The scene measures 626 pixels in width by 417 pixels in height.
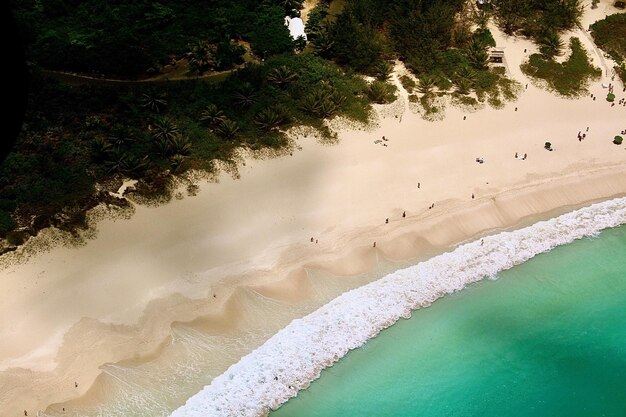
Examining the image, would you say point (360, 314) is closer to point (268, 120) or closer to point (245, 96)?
point (268, 120)

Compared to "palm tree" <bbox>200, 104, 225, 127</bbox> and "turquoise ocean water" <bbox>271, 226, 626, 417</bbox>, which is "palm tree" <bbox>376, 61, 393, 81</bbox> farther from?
"turquoise ocean water" <bbox>271, 226, 626, 417</bbox>

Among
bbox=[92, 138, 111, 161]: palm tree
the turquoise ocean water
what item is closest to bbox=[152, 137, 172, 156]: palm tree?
bbox=[92, 138, 111, 161]: palm tree

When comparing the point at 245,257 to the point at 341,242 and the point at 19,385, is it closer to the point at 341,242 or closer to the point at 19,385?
the point at 341,242

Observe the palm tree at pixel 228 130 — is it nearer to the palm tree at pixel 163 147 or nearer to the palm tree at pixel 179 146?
the palm tree at pixel 179 146

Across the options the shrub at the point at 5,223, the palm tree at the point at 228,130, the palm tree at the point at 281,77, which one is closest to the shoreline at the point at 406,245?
the shrub at the point at 5,223

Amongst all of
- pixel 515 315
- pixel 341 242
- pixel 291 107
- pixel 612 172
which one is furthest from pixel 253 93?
pixel 612 172

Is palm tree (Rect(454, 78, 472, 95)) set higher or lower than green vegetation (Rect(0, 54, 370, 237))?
higher
